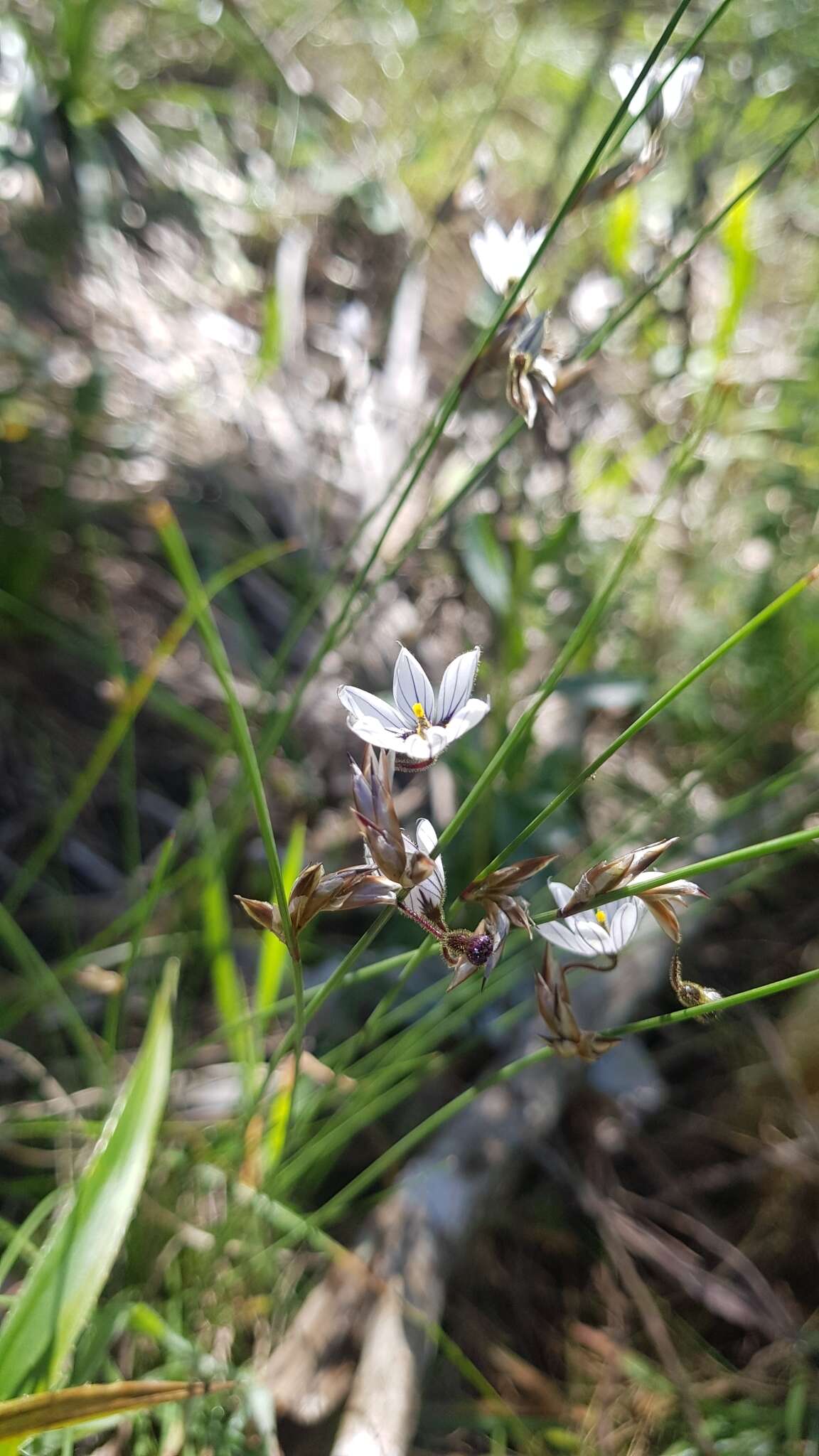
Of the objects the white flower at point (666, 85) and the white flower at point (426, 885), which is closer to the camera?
the white flower at point (426, 885)

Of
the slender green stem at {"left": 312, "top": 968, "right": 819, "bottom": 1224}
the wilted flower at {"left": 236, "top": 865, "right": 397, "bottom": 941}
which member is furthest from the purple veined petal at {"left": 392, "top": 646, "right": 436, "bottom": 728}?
the slender green stem at {"left": 312, "top": 968, "right": 819, "bottom": 1224}

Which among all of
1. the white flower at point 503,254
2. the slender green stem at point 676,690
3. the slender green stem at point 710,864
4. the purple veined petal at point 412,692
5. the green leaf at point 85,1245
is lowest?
the green leaf at point 85,1245

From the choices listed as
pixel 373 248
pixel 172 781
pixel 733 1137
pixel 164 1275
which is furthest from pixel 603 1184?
pixel 373 248

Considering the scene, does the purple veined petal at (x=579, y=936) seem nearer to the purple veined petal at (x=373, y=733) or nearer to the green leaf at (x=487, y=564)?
the purple veined petal at (x=373, y=733)

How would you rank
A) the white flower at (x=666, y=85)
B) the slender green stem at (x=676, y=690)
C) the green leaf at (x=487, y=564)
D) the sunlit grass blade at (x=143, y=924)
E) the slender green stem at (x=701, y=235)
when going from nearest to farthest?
the slender green stem at (x=676, y=690), the slender green stem at (x=701, y=235), the white flower at (x=666, y=85), the sunlit grass blade at (x=143, y=924), the green leaf at (x=487, y=564)

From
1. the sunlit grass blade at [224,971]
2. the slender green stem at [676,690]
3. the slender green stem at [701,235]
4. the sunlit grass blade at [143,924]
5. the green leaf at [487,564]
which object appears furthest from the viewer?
the green leaf at [487,564]

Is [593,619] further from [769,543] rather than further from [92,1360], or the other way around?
[769,543]

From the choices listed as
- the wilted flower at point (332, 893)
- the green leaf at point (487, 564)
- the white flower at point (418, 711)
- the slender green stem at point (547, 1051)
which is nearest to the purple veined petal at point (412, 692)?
the white flower at point (418, 711)

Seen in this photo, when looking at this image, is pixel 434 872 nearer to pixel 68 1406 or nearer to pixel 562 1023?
pixel 562 1023
